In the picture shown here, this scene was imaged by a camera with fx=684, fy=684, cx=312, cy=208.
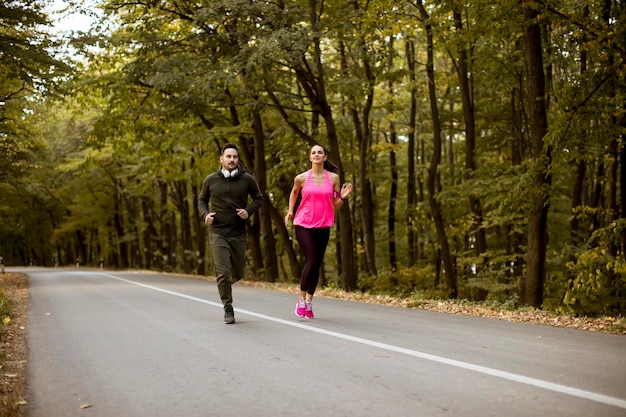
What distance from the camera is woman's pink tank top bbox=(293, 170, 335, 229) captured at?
8.80 m

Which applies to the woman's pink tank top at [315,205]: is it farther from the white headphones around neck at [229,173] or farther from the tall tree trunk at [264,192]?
the tall tree trunk at [264,192]

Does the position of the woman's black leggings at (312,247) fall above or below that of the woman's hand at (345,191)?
below

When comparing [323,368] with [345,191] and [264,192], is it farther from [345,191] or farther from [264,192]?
[264,192]

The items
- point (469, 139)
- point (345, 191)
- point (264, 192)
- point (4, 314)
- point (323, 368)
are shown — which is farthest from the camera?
point (264, 192)

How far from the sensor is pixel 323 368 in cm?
555

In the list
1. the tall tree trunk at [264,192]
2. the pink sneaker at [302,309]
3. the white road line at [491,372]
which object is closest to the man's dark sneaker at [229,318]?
the white road line at [491,372]

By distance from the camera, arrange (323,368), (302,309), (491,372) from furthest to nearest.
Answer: (302,309) → (323,368) → (491,372)

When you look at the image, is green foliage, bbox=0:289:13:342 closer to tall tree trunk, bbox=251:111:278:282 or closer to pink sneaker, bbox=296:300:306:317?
pink sneaker, bbox=296:300:306:317

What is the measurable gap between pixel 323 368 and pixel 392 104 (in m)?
21.8

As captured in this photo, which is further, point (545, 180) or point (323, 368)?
point (545, 180)

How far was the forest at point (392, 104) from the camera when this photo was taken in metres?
12.1

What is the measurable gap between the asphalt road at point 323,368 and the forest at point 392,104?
2.82 m

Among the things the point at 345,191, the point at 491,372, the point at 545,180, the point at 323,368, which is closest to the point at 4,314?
the point at 345,191

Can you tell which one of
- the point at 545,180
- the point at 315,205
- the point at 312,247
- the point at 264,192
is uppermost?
the point at 264,192
